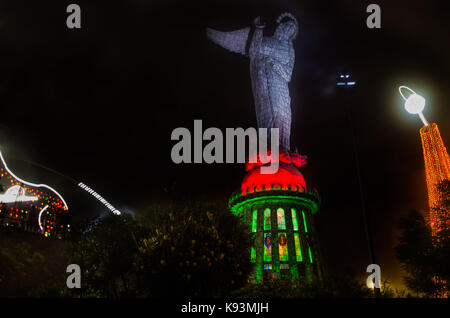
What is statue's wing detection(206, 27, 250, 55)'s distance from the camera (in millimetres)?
68213

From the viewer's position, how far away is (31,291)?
100 feet

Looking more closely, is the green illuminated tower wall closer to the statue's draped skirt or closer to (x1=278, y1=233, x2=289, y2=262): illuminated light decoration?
(x1=278, y1=233, x2=289, y2=262): illuminated light decoration

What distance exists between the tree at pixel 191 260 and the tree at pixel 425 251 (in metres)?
14.1

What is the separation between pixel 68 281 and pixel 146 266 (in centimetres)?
1238

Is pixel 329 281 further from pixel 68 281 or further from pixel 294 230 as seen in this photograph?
pixel 294 230

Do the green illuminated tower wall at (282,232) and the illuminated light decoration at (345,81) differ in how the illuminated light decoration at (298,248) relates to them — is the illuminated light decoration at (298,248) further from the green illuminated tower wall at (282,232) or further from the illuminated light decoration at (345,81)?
the illuminated light decoration at (345,81)

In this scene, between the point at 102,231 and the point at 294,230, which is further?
the point at 294,230

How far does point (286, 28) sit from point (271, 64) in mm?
9293

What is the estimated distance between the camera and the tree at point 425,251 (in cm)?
2788

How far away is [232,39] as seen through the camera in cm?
6900

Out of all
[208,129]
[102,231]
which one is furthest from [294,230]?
[102,231]
